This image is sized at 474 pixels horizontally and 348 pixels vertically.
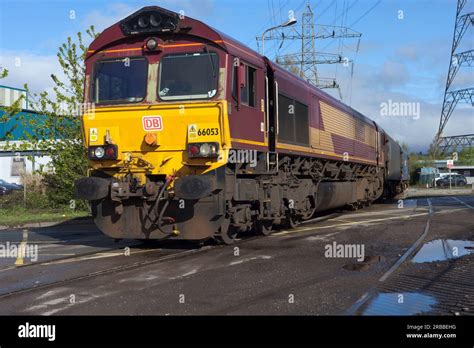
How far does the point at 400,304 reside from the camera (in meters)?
6.06

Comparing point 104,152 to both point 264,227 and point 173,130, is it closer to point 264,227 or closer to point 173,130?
point 173,130

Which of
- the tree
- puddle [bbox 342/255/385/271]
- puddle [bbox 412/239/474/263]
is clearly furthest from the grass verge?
puddle [bbox 412/239/474/263]

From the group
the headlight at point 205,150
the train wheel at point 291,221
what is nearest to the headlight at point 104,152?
the headlight at point 205,150

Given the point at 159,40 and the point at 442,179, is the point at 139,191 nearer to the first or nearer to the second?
the point at 159,40

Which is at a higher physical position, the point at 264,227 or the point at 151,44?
the point at 151,44

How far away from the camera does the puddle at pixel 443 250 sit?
9203 millimetres

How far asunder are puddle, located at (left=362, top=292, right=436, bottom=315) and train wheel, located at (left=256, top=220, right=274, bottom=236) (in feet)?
18.9

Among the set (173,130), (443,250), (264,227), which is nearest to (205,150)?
(173,130)

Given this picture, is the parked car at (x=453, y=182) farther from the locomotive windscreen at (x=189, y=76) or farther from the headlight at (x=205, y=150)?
the headlight at (x=205, y=150)

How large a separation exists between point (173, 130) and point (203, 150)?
2.50ft

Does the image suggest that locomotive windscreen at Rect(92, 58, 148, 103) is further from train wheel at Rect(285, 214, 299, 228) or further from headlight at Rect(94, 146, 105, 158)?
train wheel at Rect(285, 214, 299, 228)

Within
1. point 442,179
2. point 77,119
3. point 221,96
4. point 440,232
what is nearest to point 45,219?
point 77,119

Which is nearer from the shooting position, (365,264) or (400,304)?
(400,304)
